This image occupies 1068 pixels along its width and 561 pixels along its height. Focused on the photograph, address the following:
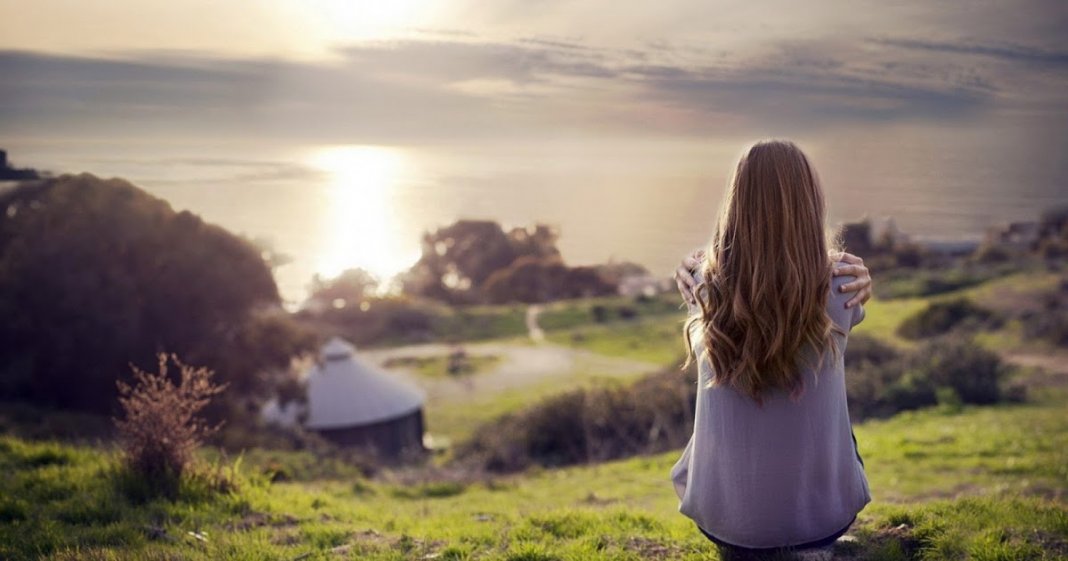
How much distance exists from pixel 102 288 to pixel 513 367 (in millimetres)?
20745

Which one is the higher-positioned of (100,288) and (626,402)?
(100,288)

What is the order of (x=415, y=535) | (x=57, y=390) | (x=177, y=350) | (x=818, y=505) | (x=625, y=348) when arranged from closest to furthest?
(x=818, y=505) → (x=415, y=535) → (x=57, y=390) → (x=177, y=350) → (x=625, y=348)

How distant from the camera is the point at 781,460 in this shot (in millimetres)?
2859

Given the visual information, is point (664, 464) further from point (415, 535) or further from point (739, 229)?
point (739, 229)

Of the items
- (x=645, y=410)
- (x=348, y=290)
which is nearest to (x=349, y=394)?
(x=645, y=410)

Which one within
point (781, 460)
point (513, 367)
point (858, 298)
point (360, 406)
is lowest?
point (513, 367)

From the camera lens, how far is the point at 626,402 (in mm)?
13656

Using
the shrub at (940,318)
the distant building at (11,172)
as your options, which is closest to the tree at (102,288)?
the distant building at (11,172)

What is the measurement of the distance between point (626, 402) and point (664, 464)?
3679 mm

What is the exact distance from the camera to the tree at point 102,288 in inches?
421

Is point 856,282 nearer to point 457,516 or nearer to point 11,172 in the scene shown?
point 457,516

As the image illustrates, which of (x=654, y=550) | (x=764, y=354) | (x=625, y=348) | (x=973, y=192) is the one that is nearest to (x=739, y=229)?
(x=764, y=354)

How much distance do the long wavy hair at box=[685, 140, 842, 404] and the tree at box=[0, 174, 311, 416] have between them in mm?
9797

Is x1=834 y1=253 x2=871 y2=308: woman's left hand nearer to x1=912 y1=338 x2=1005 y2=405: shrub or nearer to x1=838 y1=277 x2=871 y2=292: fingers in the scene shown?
x1=838 y1=277 x2=871 y2=292: fingers
